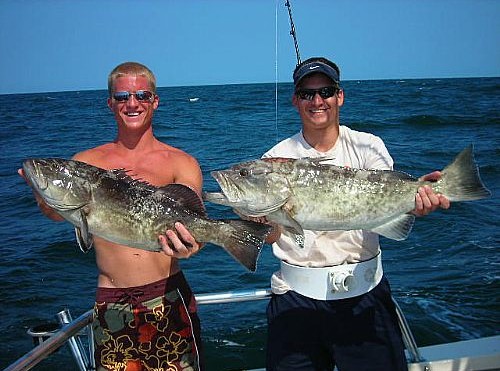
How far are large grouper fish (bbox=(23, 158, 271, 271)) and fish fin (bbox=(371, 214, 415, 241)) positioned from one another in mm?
831

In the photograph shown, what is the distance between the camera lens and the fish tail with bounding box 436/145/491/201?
11.3ft

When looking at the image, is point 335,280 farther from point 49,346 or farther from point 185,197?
point 49,346

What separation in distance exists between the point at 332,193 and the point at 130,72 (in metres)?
1.69

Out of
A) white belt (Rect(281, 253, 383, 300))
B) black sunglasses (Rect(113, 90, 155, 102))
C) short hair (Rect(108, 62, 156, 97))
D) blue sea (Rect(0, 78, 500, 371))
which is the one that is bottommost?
blue sea (Rect(0, 78, 500, 371))

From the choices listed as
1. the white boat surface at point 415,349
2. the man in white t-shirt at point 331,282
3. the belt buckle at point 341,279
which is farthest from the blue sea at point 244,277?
the belt buckle at point 341,279

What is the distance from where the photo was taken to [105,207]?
3297 mm

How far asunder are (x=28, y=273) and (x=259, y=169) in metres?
8.16

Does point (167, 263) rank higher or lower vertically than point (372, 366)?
higher

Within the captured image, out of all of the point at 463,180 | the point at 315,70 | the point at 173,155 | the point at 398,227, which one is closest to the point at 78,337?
the point at 173,155

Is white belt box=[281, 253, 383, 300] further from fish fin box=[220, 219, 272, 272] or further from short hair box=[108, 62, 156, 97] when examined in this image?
short hair box=[108, 62, 156, 97]

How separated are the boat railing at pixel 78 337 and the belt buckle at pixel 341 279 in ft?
1.55

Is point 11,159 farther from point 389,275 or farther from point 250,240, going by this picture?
point 250,240

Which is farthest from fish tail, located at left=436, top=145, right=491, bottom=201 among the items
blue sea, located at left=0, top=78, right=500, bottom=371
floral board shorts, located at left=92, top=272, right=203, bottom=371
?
blue sea, located at left=0, top=78, right=500, bottom=371

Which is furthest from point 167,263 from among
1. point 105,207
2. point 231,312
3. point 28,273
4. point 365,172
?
point 28,273
